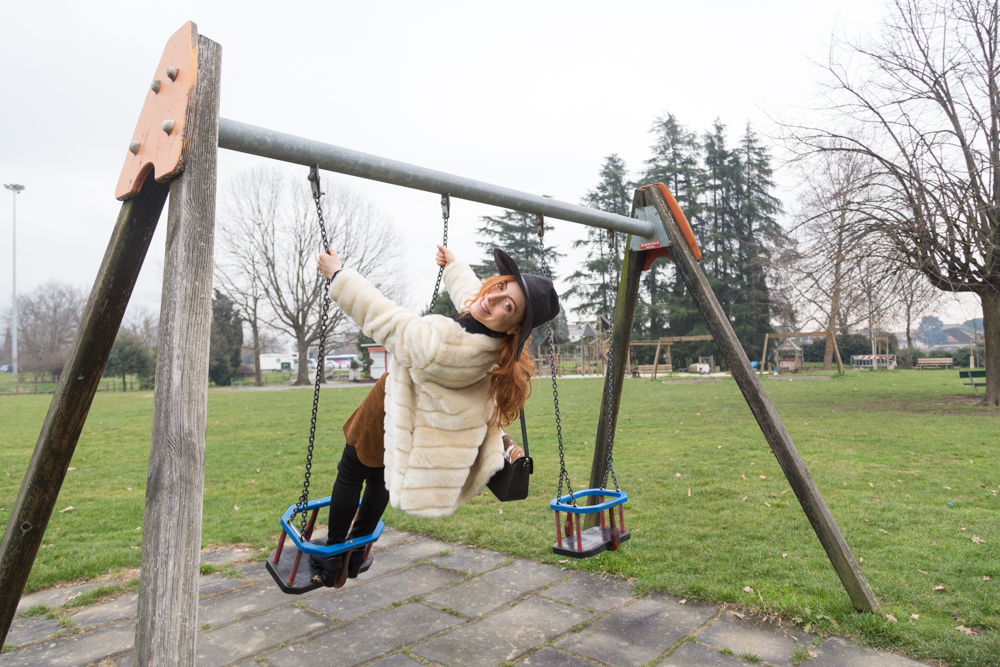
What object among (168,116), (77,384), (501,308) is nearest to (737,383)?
(501,308)

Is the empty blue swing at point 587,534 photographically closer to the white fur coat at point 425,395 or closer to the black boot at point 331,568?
the white fur coat at point 425,395

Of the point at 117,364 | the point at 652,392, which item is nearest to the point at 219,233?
the point at 117,364

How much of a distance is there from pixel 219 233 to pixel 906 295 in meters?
26.3

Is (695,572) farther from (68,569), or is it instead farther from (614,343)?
(68,569)

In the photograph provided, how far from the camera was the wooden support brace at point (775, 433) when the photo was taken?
3045 mm

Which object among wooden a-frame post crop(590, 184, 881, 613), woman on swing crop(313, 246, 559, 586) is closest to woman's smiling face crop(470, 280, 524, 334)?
woman on swing crop(313, 246, 559, 586)

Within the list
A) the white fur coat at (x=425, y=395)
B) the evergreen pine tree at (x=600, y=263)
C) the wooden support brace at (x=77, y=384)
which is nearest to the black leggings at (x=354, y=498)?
the white fur coat at (x=425, y=395)

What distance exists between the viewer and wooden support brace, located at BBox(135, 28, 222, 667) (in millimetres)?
1526

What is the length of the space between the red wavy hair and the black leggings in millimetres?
619

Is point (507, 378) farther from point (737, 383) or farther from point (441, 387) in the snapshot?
point (737, 383)

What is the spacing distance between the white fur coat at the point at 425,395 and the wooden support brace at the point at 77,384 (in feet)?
2.36

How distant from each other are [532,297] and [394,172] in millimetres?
895

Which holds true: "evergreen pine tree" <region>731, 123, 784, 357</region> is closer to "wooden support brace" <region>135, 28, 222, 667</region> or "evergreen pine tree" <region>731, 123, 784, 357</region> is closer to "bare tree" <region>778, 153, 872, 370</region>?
"bare tree" <region>778, 153, 872, 370</region>

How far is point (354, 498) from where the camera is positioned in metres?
2.77
